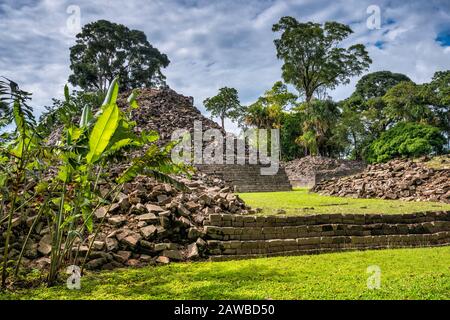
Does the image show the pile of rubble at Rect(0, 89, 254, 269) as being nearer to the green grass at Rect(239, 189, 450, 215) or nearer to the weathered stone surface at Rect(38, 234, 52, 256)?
the weathered stone surface at Rect(38, 234, 52, 256)

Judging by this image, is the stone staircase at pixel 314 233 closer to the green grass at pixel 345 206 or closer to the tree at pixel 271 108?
the green grass at pixel 345 206

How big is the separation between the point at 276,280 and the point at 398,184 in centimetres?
1110

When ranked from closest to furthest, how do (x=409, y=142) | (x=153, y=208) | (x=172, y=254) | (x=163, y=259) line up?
(x=163, y=259)
(x=172, y=254)
(x=153, y=208)
(x=409, y=142)

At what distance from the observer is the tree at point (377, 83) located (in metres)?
45.5

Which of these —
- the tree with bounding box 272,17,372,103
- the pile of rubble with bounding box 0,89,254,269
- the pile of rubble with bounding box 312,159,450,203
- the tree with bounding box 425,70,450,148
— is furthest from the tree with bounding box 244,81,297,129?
the pile of rubble with bounding box 0,89,254,269

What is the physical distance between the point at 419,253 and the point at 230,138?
55.6 feet

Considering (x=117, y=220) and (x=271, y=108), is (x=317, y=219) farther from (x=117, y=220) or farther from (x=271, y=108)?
(x=271, y=108)

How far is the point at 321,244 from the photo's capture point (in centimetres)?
671

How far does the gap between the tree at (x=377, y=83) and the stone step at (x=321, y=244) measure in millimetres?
40617

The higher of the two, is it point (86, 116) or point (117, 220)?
point (86, 116)

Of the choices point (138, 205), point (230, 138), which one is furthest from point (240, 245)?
point (230, 138)

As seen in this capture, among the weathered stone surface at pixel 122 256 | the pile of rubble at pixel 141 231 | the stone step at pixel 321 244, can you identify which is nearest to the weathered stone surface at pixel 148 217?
the pile of rubble at pixel 141 231

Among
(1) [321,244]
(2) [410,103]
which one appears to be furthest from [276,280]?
(2) [410,103]
